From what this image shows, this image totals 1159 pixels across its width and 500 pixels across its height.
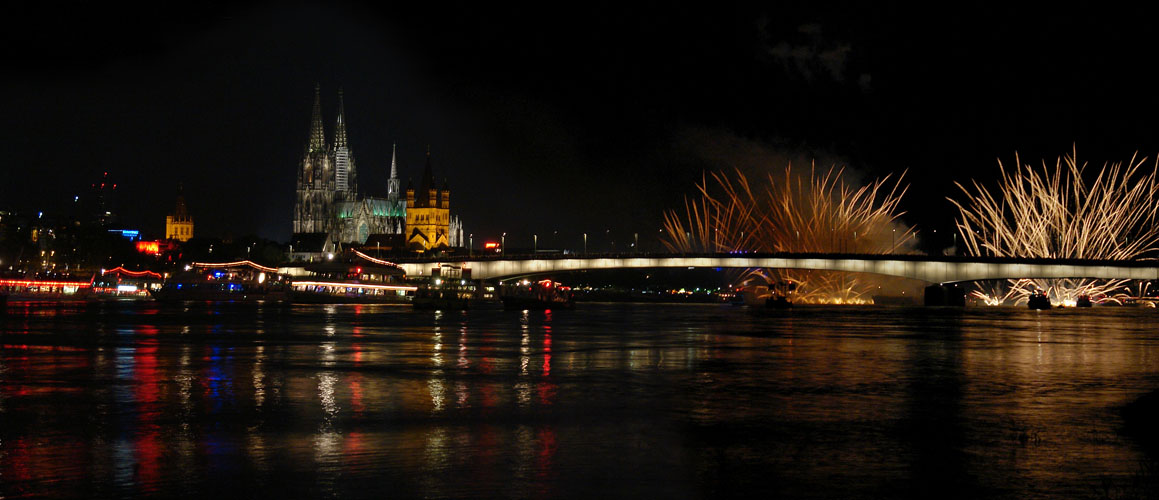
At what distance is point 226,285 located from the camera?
550ft

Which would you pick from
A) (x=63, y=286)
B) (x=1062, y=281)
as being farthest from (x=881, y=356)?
(x=63, y=286)

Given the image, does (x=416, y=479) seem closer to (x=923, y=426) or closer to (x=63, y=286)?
(x=923, y=426)

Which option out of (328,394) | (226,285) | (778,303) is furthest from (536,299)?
(328,394)

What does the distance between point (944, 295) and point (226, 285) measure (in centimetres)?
9800

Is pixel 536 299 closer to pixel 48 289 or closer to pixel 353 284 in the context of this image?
pixel 353 284

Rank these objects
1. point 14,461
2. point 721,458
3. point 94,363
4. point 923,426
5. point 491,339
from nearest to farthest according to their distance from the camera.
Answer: point 14,461, point 721,458, point 923,426, point 94,363, point 491,339

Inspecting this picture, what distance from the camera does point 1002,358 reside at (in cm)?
4194

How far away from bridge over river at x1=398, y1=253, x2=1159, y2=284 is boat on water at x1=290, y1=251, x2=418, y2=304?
45.3 ft

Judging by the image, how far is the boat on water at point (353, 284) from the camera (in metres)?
152

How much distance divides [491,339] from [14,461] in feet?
123

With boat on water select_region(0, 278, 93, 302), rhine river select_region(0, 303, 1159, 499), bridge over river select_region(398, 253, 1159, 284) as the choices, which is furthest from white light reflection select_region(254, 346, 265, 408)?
boat on water select_region(0, 278, 93, 302)

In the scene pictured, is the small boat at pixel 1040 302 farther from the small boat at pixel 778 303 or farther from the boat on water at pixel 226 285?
the boat on water at pixel 226 285

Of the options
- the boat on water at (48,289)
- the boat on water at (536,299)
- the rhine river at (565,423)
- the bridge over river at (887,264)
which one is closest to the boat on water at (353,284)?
the bridge over river at (887,264)

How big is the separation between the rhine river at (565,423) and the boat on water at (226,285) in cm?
11137
